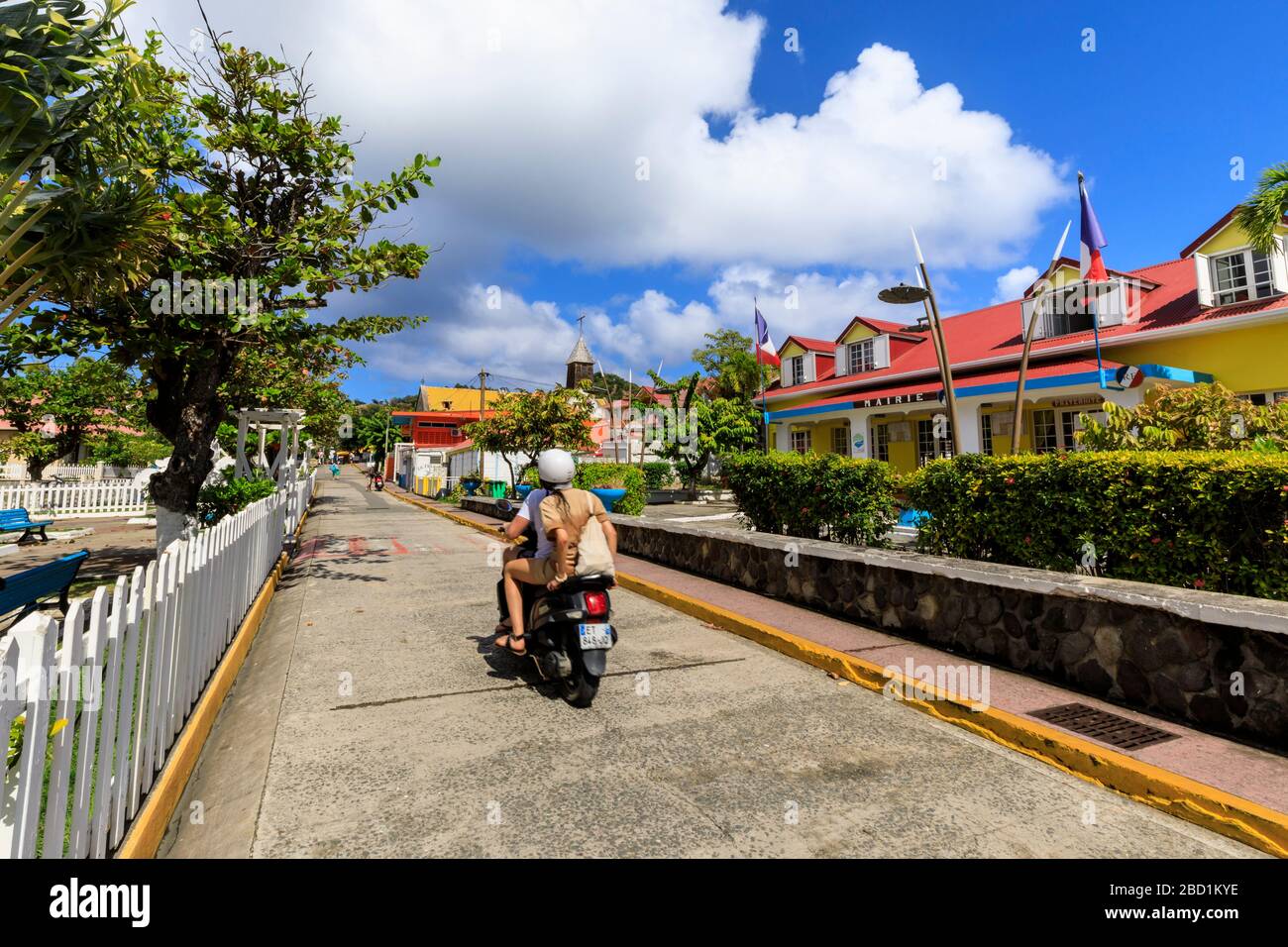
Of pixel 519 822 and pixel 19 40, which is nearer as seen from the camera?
pixel 519 822

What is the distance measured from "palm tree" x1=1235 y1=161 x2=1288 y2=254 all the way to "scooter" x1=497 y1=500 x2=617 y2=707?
1478 cm

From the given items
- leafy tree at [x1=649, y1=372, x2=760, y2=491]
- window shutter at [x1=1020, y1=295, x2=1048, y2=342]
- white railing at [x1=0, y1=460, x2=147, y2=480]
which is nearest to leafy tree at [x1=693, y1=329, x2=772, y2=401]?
leafy tree at [x1=649, y1=372, x2=760, y2=491]

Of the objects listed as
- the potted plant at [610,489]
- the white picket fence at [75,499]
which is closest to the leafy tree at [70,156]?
the potted plant at [610,489]

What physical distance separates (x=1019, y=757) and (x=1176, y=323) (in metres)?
17.6

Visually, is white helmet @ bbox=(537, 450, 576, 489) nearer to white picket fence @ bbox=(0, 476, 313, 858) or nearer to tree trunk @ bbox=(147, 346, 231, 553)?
white picket fence @ bbox=(0, 476, 313, 858)

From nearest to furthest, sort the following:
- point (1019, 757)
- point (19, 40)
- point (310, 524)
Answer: point (1019, 757) → point (19, 40) → point (310, 524)

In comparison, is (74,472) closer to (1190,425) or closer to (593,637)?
(593,637)

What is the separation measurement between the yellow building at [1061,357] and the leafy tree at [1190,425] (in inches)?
224

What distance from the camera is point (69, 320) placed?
7000 mm

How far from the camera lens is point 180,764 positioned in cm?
324

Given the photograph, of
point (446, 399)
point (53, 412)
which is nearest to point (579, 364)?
point (446, 399)
